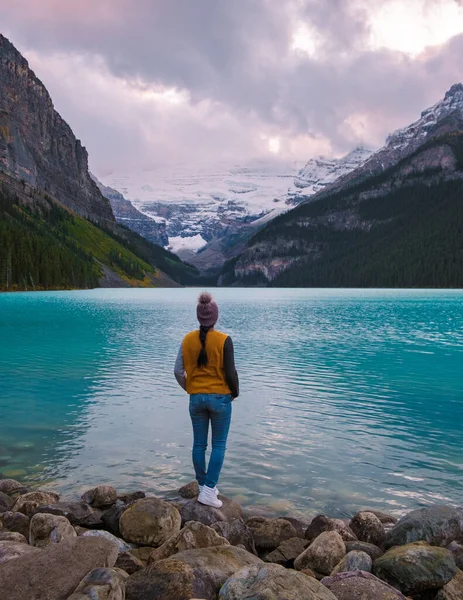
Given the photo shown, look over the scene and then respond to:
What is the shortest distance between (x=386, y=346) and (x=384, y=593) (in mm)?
40337

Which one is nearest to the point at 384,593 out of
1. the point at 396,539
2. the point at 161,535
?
the point at 396,539

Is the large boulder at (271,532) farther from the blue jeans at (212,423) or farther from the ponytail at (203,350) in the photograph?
the ponytail at (203,350)

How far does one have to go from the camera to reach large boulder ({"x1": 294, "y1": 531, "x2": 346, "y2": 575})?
9.16 m

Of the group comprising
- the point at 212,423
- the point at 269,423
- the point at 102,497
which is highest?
the point at 212,423

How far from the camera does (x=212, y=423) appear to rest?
1148 cm

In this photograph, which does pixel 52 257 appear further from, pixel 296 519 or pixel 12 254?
pixel 296 519

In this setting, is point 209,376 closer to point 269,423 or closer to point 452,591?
point 452,591

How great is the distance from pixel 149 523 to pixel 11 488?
16.8 feet

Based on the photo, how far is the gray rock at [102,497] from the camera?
40.8 feet

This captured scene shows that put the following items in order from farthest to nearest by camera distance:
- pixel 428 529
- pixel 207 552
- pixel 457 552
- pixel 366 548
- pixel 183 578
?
pixel 428 529 → pixel 366 548 → pixel 457 552 → pixel 207 552 → pixel 183 578

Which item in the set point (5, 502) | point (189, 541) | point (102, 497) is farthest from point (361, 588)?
point (5, 502)

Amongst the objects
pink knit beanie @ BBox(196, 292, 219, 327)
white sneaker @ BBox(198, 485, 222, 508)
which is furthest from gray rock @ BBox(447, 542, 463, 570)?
pink knit beanie @ BBox(196, 292, 219, 327)

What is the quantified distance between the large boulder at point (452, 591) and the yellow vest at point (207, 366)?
527 cm

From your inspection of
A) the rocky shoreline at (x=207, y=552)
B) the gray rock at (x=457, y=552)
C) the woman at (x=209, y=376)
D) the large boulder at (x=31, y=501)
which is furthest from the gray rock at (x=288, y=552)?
the large boulder at (x=31, y=501)
